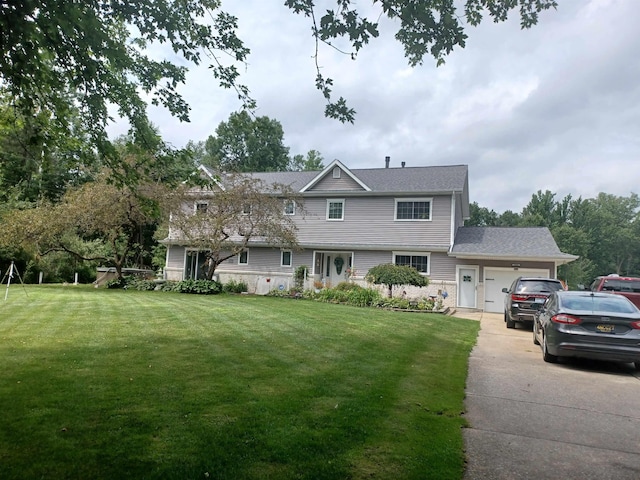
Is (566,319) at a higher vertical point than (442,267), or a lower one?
lower

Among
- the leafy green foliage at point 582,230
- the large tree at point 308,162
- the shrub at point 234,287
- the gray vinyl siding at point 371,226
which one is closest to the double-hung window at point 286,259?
the gray vinyl siding at point 371,226

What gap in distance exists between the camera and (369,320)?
12383 mm

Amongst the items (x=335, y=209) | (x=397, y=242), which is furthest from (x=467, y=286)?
(x=335, y=209)

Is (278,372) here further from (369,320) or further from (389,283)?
(389,283)

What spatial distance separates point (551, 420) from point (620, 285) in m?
13.8

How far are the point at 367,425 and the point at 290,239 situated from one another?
55.3ft

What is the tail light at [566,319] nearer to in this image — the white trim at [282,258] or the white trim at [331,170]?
the white trim at [331,170]

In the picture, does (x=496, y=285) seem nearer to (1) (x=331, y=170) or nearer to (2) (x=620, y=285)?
(2) (x=620, y=285)

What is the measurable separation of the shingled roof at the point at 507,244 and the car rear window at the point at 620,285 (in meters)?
2.91

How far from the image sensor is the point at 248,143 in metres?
8.49

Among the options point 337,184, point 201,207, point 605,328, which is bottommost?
point 605,328

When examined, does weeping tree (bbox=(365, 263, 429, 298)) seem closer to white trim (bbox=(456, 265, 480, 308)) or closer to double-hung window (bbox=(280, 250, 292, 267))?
white trim (bbox=(456, 265, 480, 308))

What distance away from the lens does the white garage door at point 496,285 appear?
68.4 ft

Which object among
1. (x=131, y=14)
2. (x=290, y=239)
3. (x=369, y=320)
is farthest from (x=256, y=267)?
(x=131, y=14)
